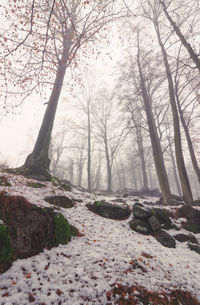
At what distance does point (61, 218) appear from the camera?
4004mm

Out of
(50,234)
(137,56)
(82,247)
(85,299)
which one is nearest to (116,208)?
(82,247)

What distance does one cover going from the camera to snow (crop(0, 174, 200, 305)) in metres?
2.22

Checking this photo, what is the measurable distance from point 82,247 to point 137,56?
14745 millimetres

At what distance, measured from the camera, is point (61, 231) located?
3.77 meters

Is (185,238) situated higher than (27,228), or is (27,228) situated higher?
(27,228)

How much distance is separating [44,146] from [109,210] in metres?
5.99

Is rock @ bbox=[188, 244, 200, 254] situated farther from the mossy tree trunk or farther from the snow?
the mossy tree trunk

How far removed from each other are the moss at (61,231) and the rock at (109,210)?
2.70 meters

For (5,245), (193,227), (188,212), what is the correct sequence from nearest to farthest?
(5,245) → (193,227) → (188,212)

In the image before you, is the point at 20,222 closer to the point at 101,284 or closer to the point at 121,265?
the point at 101,284

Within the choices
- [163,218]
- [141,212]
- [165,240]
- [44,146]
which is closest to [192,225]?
[163,218]

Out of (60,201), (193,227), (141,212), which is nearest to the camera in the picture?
(60,201)

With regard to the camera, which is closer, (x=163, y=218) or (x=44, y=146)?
(x=163, y=218)

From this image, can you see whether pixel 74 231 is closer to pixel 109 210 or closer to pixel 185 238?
pixel 109 210
